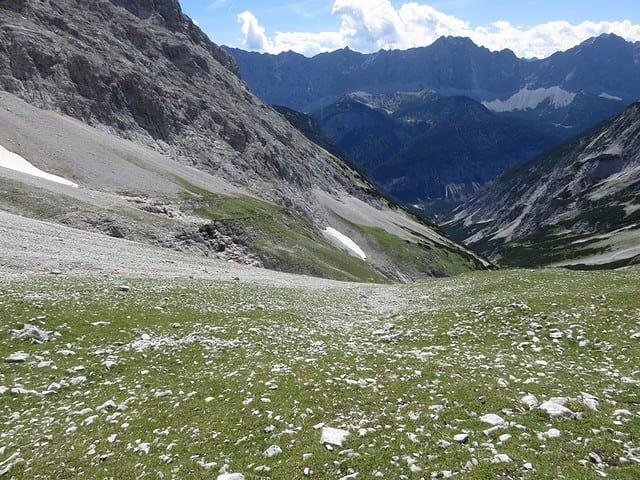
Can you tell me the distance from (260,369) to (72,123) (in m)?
110

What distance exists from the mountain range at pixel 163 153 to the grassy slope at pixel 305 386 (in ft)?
162

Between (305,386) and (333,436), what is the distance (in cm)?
353

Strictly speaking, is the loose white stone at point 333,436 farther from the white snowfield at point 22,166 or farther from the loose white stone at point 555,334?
the white snowfield at point 22,166

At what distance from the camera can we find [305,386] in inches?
568

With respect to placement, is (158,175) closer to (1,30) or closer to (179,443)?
(1,30)

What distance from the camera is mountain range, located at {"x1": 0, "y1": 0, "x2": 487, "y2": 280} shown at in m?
78.1

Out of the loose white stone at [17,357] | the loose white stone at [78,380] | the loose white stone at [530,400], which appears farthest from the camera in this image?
the loose white stone at [17,357]

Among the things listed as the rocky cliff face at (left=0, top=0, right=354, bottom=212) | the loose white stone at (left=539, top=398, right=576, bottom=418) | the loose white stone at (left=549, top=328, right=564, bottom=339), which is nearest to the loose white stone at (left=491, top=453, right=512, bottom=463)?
the loose white stone at (left=539, top=398, right=576, bottom=418)

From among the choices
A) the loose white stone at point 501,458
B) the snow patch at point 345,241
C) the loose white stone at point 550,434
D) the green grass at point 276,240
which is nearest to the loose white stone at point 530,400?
the loose white stone at point 550,434

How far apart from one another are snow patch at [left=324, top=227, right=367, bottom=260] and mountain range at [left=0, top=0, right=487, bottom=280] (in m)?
0.83

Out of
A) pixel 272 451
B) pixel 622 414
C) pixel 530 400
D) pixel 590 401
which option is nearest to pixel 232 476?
pixel 272 451

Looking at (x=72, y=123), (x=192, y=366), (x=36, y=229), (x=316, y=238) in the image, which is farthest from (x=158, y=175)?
(x=192, y=366)

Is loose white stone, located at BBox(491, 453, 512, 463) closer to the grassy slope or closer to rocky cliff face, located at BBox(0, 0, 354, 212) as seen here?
the grassy slope

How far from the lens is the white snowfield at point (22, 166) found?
76044 millimetres
